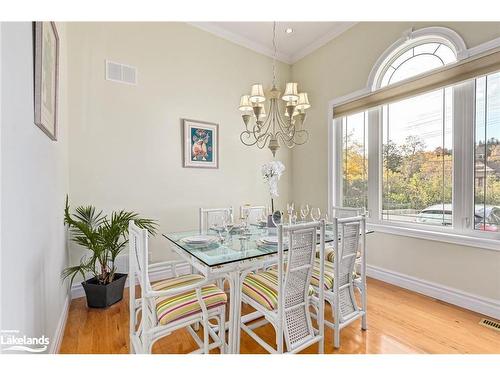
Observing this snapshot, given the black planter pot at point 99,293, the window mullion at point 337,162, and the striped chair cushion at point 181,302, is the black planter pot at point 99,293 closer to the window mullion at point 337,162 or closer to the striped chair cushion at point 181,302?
the striped chair cushion at point 181,302

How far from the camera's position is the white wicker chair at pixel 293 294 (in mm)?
1438

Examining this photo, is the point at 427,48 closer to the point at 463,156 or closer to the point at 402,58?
the point at 402,58

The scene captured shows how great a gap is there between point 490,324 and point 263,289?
1.98 meters

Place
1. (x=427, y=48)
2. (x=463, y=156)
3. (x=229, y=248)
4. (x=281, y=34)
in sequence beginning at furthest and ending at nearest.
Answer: (x=281, y=34), (x=427, y=48), (x=463, y=156), (x=229, y=248)

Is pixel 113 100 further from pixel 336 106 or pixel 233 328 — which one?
pixel 336 106

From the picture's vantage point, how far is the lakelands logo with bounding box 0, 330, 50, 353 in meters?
0.95

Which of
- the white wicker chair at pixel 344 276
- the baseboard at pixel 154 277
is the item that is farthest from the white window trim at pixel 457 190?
the baseboard at pixel 154 277

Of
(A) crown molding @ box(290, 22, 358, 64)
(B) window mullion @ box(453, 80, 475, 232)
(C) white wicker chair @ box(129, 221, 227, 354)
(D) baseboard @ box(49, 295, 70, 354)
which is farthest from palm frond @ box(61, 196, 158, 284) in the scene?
(A) crown molding @ box(290, 22, 358, 64)

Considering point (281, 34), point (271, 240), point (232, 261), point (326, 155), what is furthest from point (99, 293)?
point (281, 34)

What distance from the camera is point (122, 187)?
269 cm

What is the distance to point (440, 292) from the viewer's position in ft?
7.90
